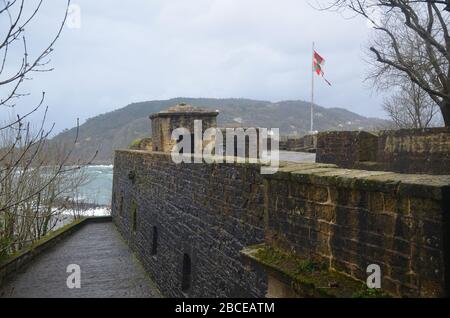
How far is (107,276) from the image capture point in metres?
14.0

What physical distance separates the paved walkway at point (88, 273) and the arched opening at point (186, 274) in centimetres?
263

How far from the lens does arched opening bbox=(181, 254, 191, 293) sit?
9281 mm

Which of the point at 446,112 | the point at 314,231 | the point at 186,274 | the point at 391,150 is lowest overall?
the point at 186,274

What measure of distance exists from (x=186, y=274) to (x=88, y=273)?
255 inches

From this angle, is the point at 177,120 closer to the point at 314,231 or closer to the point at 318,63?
the point at 318,63

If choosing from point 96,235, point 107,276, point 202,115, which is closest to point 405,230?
point 107,276

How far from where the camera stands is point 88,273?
571 inches

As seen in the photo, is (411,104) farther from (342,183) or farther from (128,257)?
(342,183)

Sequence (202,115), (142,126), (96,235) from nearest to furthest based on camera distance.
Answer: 1. (202,115)
2. (96,235)
3. (142,126)

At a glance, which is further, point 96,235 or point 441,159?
point 96,235

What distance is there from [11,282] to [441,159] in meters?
12.7

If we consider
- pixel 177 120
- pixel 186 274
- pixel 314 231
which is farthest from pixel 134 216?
pixel 314 231

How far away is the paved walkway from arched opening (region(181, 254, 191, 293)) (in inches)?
103

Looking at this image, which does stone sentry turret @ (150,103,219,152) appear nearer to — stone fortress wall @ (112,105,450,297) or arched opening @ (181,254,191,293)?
arched opening @ (181,254,191,293)
